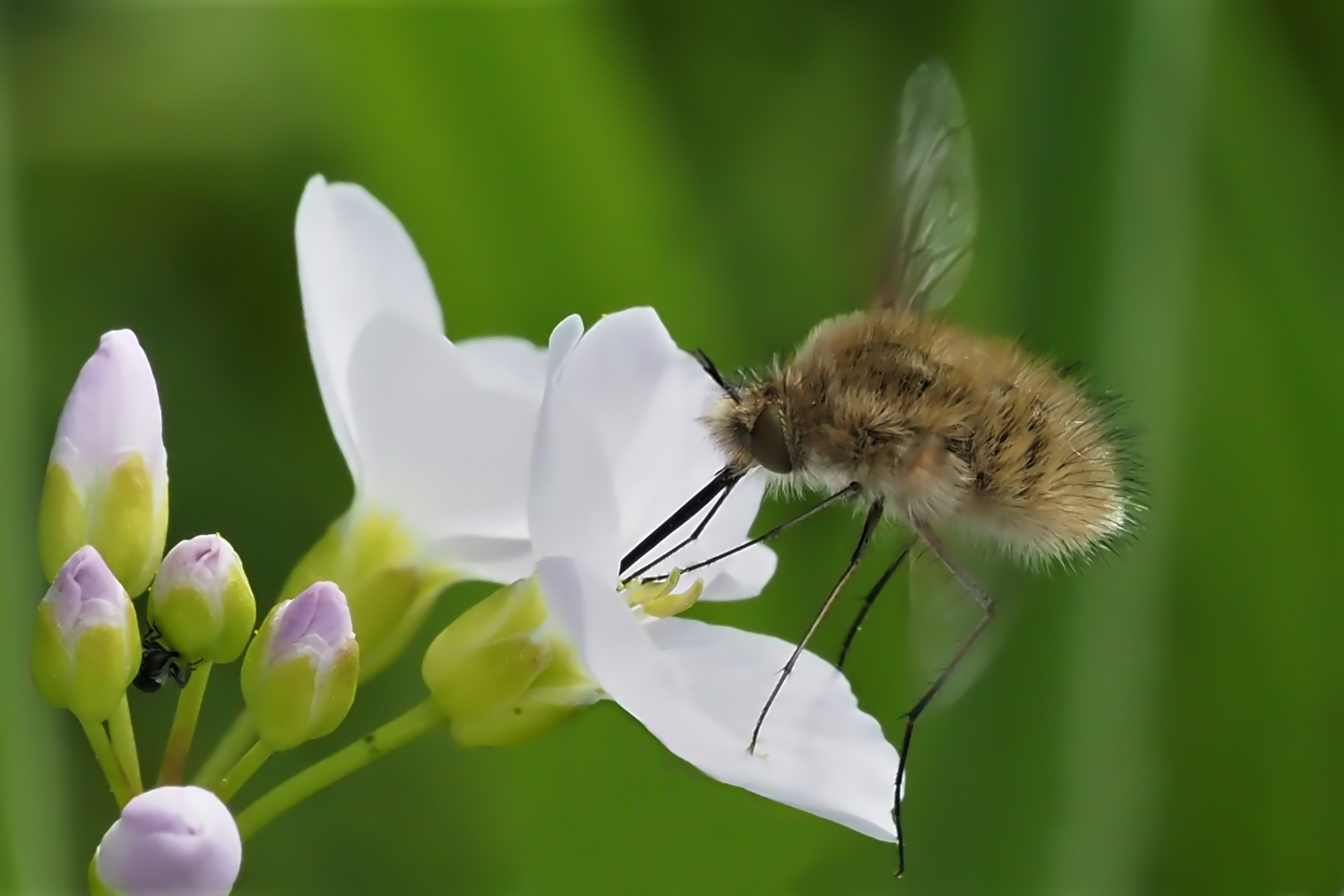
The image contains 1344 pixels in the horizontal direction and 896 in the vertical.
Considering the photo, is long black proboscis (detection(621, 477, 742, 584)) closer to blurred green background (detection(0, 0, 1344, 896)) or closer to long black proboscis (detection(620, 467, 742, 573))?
long black proboscis (detection(620, 467, 742, 573))

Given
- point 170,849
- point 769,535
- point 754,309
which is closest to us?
point 170,849

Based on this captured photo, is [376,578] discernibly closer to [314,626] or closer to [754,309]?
[314,626]

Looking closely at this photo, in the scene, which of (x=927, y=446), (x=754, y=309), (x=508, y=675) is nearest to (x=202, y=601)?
(x=508, y=675)

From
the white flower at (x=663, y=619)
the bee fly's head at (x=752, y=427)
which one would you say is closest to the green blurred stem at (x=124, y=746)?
the white flower at (x=663, y=619)

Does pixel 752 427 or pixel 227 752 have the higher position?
pixel 752 427

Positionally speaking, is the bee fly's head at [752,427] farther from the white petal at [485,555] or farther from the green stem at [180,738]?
the green stem at [180,738]

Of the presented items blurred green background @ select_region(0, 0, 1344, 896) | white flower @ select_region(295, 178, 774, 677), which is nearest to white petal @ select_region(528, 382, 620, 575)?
white flower @ select_region(295, 178, 774, 677)

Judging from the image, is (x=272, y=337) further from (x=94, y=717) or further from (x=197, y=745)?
(x=94, y=717)

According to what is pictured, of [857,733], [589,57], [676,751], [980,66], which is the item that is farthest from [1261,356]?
[676,751]
